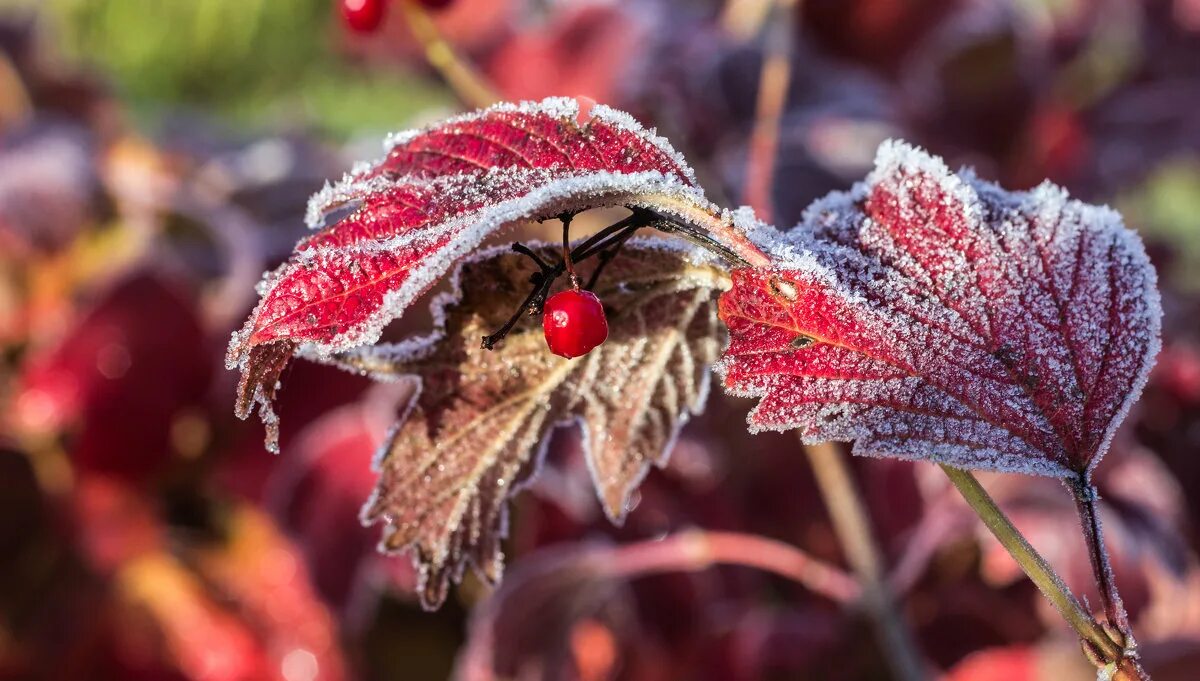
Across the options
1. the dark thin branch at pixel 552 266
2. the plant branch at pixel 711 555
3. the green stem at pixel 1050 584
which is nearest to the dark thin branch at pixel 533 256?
the dark thin branch at pixel 552 266

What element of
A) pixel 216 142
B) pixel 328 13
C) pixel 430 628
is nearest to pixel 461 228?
pixel 430 628

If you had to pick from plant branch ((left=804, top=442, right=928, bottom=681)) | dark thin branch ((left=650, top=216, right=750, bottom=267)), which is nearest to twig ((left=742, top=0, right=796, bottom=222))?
plant branch ((left=804, top=442, right=928, bottom=681))

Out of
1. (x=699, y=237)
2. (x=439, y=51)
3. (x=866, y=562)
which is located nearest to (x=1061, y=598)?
(x=699, y=237)

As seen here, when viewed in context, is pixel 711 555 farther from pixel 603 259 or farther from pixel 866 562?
pixel 603 259

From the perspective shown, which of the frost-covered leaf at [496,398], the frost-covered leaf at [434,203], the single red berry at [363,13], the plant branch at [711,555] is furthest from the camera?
the plant branch at [711,555]

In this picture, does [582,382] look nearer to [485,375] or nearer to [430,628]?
[485,375]

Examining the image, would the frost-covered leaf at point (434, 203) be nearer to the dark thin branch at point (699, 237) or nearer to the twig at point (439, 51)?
the dark thin branch at point (699, 237)

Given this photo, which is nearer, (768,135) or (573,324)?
(573,324)
